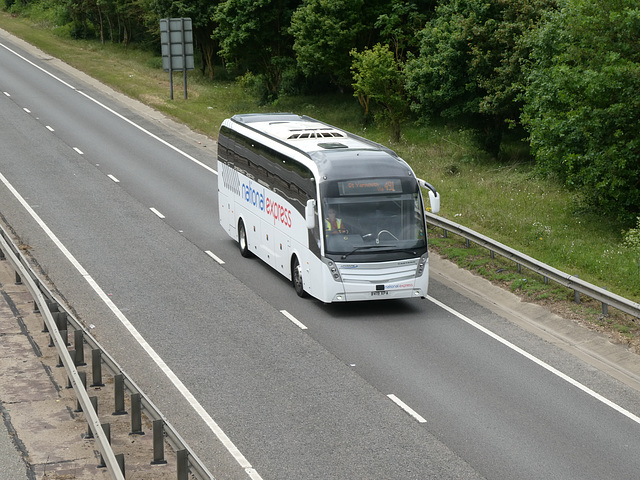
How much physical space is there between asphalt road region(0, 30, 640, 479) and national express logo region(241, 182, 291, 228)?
58.0 inches

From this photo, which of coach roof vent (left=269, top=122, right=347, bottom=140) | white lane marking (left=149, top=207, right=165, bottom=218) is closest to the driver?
coach roof vent (left=269, top=122, right=347, bottom=140)

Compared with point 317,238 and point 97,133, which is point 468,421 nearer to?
point 317,238

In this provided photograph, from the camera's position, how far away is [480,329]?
17031mm

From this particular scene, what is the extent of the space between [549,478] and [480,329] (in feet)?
19.6

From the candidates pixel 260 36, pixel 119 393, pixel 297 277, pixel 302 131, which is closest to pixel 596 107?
pixel 302 131

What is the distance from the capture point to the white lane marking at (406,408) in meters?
13.0

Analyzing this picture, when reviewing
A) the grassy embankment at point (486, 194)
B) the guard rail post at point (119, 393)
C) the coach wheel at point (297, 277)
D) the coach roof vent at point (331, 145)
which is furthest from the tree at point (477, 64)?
the guard rail post at point (119, 393)

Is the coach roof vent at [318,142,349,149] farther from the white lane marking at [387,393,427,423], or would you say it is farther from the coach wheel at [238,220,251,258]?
the white lane marking at [387,393,427,423]

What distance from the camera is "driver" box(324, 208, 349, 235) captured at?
692 inches

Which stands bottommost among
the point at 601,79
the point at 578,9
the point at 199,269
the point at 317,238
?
the point at 199,269

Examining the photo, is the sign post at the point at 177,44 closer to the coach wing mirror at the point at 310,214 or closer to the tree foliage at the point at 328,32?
the tree foliage at the point at 328,32

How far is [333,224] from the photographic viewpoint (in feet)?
57.8

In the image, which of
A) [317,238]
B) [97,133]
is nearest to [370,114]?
[97,133]

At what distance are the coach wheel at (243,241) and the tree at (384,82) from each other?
16963 mm
